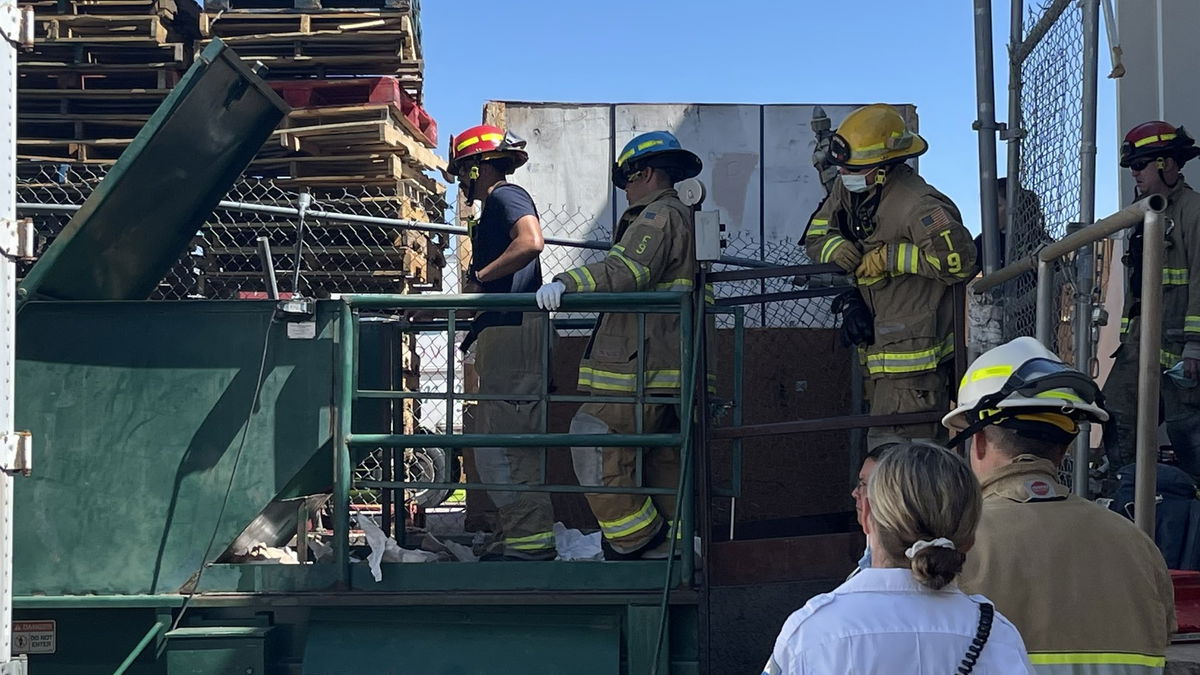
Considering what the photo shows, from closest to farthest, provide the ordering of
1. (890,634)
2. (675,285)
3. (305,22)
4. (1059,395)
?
(890,634), (1059,395), (675,285), (305,22)

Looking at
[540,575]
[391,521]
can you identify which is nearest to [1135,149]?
[540,575]

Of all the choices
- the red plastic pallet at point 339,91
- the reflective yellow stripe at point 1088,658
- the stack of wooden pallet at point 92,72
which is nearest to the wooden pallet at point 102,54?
the stack of wooden pallet at point 92,72

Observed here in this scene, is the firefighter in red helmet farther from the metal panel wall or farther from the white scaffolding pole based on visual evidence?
the metal panel wall

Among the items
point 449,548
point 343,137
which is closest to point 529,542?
point 449,548

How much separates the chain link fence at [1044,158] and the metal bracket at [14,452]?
11.0 ft

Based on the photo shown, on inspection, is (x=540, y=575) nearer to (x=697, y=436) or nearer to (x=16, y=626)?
(x=697, y=436)

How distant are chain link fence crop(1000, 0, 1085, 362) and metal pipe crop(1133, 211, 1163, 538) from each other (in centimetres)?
153

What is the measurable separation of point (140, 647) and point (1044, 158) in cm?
396

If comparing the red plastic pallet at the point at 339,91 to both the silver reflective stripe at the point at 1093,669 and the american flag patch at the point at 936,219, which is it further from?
the silver reflective stripe at the point at 1093,669

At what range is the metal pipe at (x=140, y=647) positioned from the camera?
3953 millimetres

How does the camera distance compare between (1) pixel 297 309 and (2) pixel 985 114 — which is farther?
(2) pixel 985 114

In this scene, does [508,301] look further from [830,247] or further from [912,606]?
[912,606]

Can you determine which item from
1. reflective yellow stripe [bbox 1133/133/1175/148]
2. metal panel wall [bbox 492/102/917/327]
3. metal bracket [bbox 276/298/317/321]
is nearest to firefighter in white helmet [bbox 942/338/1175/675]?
metal bracket [bbox 276/298/317/321]

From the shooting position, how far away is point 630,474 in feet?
14.7
